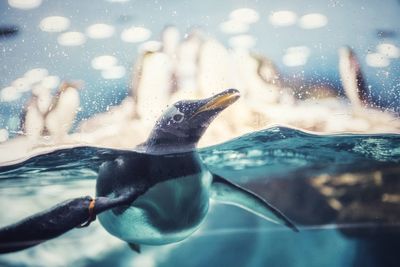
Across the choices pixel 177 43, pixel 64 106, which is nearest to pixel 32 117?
pixel 64 106

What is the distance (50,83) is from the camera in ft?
15.8

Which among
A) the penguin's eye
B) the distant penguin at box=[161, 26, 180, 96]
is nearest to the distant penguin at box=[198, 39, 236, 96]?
the distant penguin at box=[161, 26, 180, 96]

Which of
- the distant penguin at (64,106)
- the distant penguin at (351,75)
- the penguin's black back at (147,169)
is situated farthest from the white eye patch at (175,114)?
the distant penguin at (351,75)

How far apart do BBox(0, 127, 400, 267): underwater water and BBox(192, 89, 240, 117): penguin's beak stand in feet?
5.43

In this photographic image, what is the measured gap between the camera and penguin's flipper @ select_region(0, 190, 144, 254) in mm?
3395

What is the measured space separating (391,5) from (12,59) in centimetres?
533

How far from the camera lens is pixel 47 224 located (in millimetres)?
3492

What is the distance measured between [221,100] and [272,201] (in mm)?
5241

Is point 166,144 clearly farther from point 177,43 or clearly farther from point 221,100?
point 177,43

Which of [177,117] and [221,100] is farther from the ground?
[221,100]

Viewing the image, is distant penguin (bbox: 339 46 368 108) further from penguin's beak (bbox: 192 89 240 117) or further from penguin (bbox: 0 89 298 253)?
→ penguin (bbox: 0 89 298 253)

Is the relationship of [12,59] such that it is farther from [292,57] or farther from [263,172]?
[263,172]

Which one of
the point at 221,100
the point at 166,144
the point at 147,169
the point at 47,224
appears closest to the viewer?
the point at 47,224

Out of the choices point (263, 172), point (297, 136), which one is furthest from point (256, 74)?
point (263, 172)
